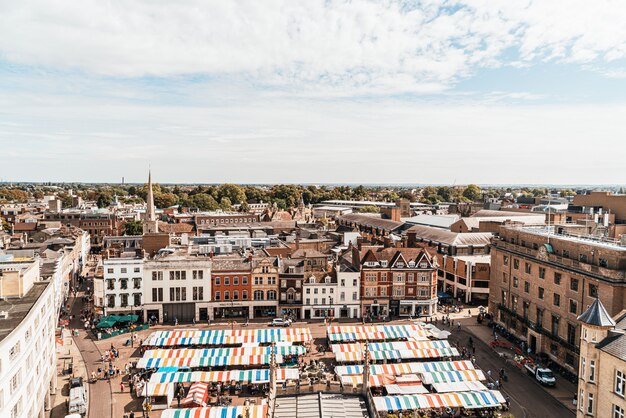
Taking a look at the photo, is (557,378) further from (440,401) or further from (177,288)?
(177,288)

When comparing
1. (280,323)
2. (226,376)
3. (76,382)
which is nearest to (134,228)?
(280,323)

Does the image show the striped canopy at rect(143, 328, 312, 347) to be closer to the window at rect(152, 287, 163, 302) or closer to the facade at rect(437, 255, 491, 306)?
the window at rect(152, 287, 163, 302)

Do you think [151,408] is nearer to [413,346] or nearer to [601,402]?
[413,346]

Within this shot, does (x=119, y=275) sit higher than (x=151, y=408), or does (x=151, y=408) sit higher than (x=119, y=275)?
(x=119, y=275)

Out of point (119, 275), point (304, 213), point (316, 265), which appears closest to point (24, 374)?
point (119, 275)

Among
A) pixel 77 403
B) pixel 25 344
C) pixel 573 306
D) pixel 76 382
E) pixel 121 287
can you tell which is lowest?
pixel 76 382

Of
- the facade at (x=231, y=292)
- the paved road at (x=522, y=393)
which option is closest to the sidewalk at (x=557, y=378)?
the paved road at (x=522, y=393)
